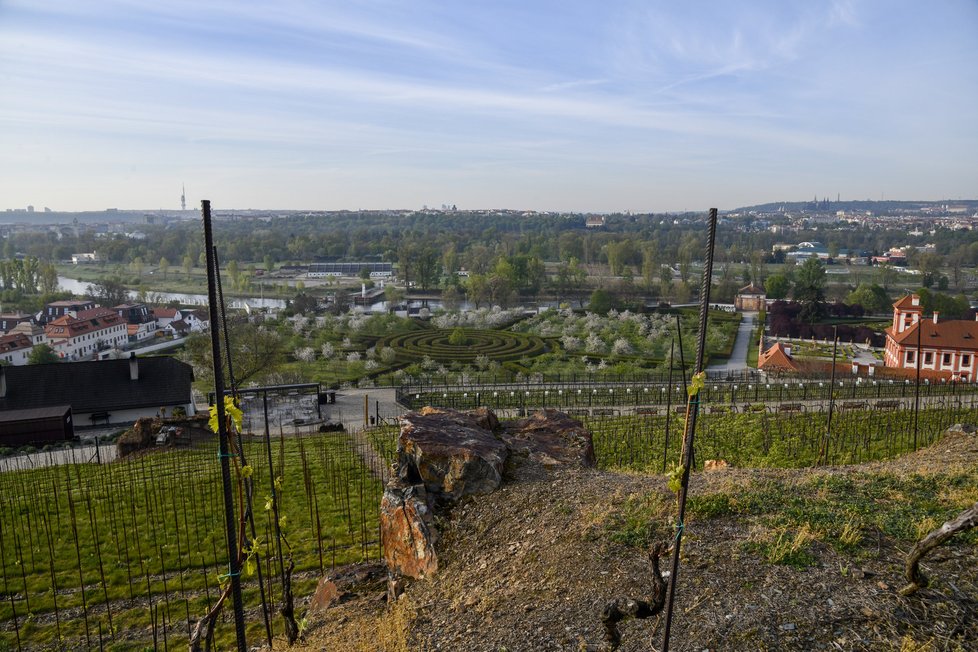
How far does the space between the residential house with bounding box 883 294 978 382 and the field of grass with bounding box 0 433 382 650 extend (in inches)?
886

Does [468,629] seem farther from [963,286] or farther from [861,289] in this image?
[963,286]

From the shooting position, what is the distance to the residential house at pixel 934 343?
24.0 m

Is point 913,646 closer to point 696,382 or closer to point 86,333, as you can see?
point 696,382

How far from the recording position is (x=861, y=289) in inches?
1673

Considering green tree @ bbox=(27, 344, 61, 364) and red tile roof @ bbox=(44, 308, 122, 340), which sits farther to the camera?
red tile roof @ bbox=(44, 308, 122, 340)

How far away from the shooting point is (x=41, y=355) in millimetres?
28797

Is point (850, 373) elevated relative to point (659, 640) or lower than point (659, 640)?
lower

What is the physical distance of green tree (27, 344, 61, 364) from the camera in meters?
28.6

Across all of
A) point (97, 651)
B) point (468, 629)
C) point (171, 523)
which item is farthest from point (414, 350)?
point (468, 629)

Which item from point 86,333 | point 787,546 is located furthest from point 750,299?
point 787,546

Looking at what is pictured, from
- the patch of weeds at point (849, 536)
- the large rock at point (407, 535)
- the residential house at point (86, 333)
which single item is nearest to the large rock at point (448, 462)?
the large rock at point (407, 535)

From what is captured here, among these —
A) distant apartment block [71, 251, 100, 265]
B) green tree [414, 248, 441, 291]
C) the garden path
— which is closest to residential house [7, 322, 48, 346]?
green tree [414, 248, 441, 291]

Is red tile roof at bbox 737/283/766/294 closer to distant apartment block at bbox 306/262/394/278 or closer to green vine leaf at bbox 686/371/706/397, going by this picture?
distant apartment block at bbox 306/262/394/278

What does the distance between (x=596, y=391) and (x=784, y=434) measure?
9067mm
